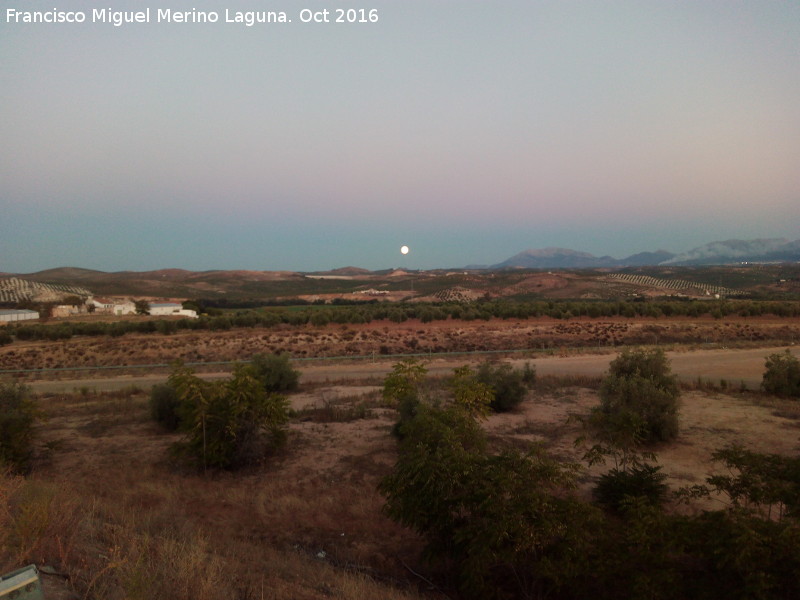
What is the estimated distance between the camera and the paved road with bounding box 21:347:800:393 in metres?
22.8

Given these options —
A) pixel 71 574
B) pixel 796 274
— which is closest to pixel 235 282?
pixel 796 274

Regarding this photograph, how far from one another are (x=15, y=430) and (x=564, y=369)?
21.9m

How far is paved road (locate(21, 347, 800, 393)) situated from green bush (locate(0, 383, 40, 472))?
11.0m

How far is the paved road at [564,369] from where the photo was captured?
74.7 feet

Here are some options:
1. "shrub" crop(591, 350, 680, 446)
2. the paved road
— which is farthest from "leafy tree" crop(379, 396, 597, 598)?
the paved road

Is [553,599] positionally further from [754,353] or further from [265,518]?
[754,353]

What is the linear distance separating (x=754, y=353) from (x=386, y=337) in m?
24.3

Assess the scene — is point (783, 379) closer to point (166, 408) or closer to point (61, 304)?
point (166, 408)

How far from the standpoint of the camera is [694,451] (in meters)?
11.6

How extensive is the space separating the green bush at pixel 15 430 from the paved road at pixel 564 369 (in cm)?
1102

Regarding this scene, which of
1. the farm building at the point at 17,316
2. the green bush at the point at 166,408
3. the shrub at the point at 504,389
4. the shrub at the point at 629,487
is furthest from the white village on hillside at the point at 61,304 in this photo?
the shrub at the point at 629,487

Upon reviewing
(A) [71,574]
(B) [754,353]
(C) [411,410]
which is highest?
(A) [71,574]

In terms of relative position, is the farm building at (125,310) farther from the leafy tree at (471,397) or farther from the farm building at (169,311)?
the leafy tree at (471,397)

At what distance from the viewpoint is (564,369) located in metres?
24.9
